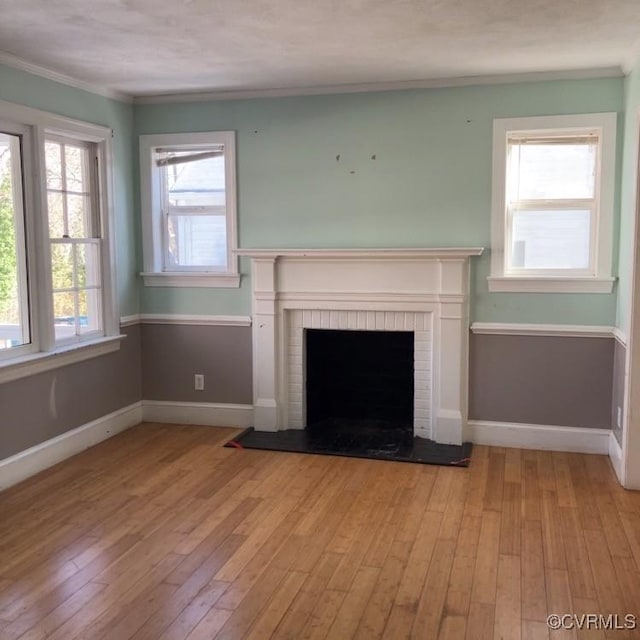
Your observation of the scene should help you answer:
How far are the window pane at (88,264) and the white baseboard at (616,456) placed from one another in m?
3.65

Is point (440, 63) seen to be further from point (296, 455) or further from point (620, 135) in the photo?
point (296, 455)

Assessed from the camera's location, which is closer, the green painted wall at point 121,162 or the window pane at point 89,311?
the green painted wall at point 121,162

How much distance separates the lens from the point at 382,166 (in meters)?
4.75

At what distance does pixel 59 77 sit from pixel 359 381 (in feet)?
9.65

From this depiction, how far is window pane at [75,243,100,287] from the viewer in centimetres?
470

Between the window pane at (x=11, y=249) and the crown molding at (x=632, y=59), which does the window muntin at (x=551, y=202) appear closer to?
the crown molding at (x=632, y=59)

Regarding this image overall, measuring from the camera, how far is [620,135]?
14.1 feet

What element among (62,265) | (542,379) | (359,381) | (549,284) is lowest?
(359,381)

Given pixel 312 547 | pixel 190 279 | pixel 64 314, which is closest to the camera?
pixel 312 547

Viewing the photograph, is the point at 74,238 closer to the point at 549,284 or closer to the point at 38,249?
the point at 38,249

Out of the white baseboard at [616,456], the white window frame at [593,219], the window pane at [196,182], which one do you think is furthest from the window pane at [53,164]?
the white baseboard at [616,456]

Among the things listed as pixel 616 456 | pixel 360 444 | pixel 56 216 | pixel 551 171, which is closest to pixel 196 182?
pixel 56 216

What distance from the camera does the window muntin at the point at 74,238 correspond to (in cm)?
444

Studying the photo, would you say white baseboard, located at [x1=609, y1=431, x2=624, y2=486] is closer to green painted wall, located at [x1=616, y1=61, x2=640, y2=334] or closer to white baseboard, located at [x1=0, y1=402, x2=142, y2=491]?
green painted wall, located at [x1=616, y1=61, x2=640, y2=334]
